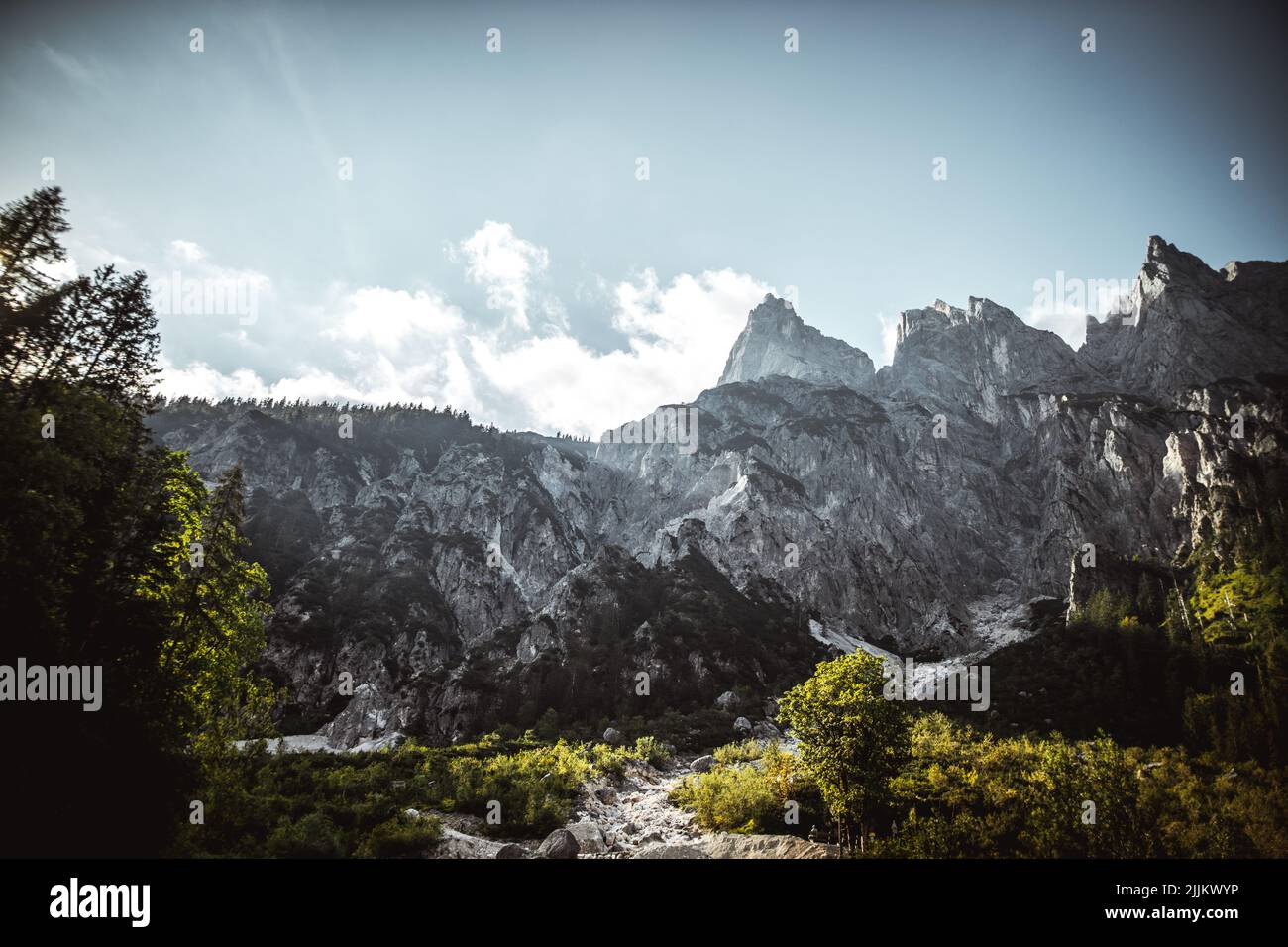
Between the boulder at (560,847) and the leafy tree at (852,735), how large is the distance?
35.8ft

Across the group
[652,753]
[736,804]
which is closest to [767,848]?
[736,804]

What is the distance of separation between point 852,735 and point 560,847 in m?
13.5

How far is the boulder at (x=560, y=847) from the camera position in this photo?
22.0 meters

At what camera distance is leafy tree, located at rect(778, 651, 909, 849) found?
21.2 meters

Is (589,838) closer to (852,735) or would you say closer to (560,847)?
(560,847)

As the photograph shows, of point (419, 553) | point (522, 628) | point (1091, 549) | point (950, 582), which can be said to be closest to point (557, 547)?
point (419, 553)

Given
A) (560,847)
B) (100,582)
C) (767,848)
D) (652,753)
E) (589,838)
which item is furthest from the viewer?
(652,753)

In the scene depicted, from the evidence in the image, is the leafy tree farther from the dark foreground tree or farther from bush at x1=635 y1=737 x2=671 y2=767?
bush at x1=635 y1=737 x2=671 y2=767

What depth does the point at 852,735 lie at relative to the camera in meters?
21.6

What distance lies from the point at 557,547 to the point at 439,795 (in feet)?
538

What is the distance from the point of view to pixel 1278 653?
240 feet

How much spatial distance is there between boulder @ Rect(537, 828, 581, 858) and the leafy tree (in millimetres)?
10908

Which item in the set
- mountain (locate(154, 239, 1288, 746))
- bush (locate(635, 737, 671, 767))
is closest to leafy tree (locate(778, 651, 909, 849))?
bush (locate(635, 737, 671, 767))
